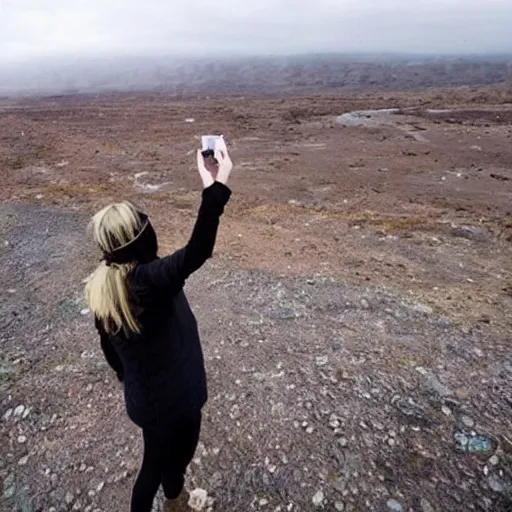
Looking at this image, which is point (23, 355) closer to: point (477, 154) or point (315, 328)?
point (315, 328)

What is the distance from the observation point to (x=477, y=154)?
36.8 feet

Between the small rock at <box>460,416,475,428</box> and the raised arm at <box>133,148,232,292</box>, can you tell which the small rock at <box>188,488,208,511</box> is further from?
the small rock at <box>460,416,475,428</box>

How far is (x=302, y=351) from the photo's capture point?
3715 mm

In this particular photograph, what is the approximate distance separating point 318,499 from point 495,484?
3.18ft

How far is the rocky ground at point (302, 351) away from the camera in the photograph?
106 inches

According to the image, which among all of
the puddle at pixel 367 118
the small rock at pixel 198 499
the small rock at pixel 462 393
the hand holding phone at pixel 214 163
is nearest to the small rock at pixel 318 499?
the small rock at pixel 198 499

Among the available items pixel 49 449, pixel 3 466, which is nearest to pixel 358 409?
pixel 49 449

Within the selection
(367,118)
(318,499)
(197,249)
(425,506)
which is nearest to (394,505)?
(425,506)

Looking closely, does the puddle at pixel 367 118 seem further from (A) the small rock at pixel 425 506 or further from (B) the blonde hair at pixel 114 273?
(B) the blonde hair at pixel 114 273

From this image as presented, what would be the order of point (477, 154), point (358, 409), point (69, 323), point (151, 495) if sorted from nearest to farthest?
→ point (151, 495) < point (358, 409) < point (69, 323) < point (477, 154)

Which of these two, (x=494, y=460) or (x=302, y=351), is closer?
(x=494, y=460)

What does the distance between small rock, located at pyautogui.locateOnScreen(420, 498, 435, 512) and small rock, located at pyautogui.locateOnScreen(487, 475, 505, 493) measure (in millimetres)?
369

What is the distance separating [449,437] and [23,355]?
3247 mm

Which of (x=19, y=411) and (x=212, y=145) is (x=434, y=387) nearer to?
(x=212, y=145)
